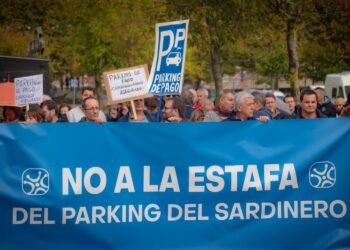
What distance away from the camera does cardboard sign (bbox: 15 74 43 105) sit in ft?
44.0

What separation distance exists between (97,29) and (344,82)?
517 inches

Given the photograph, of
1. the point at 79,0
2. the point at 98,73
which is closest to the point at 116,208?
the point at 79,0

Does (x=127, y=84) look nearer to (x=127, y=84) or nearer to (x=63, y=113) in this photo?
(x=127, y=84)

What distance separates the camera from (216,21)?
22.6m

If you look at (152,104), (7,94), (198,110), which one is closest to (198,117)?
(198,110)

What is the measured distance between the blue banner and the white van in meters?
23.1

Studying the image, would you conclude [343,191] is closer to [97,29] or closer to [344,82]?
[344,82]

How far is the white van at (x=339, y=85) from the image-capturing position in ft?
103

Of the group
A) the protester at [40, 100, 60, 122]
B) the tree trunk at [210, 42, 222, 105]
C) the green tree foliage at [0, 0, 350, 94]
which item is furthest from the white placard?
the tree trunk at [210, 42, 222, 105]

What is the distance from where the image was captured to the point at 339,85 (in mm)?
31750

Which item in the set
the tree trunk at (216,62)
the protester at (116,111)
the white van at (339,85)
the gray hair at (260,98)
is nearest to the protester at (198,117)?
the gray hair at (260,98)

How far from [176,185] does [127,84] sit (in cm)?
323

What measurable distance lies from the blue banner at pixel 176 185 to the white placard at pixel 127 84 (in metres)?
2.86

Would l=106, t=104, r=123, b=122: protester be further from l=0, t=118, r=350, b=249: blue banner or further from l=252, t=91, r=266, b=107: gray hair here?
l=0, t=118, r=350, b=249: blue banner
